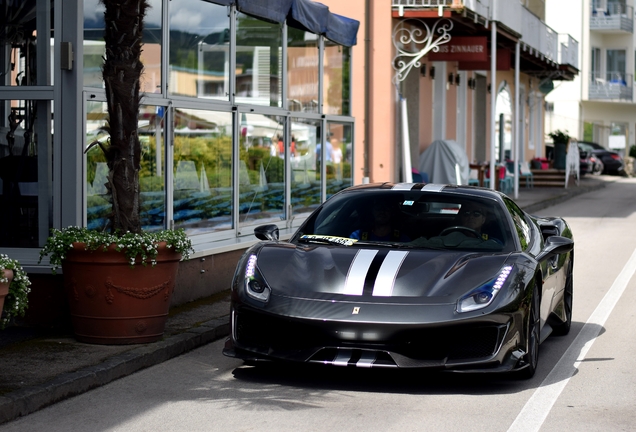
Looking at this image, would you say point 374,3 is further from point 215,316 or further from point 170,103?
point 215,316

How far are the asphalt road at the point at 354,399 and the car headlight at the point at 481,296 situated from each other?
57 cm

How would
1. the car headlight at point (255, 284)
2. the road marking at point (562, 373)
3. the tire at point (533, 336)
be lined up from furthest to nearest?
the tire at point (533, 336) < the car headlight at point (255, 284) < the road marking at point (562, 373)

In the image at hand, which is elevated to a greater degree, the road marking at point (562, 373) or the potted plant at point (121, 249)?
the potted plant at point (121, 249)

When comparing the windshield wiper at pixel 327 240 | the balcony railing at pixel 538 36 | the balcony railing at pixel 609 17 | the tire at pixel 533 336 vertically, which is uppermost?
the balcony railing at pixel 609 17

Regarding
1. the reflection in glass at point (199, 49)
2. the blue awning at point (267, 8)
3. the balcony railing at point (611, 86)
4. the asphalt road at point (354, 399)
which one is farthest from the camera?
the balcony railing at point (611, 86)

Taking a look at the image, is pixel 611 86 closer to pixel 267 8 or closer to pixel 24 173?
pixel 267 8

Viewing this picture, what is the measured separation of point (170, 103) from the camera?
401 inches

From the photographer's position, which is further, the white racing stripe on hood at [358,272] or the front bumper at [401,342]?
the white racing stripe on hood at [358,272]

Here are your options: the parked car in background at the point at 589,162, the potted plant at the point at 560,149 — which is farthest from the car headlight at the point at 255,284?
the parked car in background at the point at 589,162

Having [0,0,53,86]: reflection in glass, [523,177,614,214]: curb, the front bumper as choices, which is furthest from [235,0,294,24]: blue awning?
[523,177,614,214]: curb

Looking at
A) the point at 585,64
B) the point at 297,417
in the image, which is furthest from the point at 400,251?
the point at 585,64

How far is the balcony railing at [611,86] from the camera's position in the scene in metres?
57.8

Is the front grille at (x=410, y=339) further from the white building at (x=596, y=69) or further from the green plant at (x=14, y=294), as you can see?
the white building at (x=596, y=69)

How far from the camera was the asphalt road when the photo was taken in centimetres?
580
